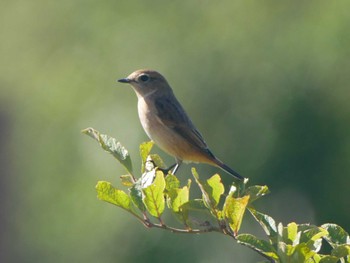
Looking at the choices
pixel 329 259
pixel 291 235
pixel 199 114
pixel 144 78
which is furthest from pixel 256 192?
pixel 199 114

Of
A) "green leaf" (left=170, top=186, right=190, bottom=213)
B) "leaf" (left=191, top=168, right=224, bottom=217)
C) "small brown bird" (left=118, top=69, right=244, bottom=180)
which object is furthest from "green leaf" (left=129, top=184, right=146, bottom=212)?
"small brown bird" (left=118, top=69, right=244, bottom=180)

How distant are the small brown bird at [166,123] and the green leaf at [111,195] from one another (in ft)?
8.30

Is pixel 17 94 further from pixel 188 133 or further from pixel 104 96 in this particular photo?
pixel 188 133

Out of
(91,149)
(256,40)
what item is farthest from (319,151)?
(91,149)

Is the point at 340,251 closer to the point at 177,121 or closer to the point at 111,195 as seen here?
the point at 111,195

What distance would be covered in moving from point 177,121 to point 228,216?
3221 mm

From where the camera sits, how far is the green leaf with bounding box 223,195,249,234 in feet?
12.1

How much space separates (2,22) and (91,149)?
11991 mm

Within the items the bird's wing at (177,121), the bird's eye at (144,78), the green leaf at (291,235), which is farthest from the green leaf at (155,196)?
the bird's eye at (144,78)

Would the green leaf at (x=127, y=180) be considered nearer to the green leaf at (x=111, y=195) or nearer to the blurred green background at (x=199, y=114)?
the green leaf at (x=111, y=195)

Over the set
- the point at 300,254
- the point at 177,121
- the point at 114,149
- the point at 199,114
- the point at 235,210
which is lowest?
the point at 199,114

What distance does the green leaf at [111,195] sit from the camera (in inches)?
150

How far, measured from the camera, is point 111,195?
3820mm

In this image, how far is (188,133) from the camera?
267 inches
